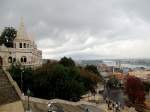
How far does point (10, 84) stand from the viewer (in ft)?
119

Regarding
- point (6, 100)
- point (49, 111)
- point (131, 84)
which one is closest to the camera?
point (49, 111)

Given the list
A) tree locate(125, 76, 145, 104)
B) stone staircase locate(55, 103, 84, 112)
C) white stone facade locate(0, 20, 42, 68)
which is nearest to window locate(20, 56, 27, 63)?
white stone facade locate(0, 20, 42, 68)

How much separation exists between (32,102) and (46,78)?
29.5 feet

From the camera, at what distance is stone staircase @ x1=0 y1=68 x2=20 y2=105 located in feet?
98.7

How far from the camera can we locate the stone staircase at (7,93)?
3008cm

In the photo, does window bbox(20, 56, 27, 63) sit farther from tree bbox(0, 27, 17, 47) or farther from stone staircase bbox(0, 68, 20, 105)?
stone staircase bbox(0, 68, 20, 105)

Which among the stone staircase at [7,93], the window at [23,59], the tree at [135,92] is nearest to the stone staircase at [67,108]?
the stone staircase at [7,93]

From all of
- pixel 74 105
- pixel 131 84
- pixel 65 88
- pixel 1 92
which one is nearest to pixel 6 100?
pixel 1 92

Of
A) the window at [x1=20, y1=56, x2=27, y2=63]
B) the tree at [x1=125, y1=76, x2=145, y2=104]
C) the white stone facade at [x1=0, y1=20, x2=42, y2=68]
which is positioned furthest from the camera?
the tree at [x1=125, y1=76, x2=145, y2=104]

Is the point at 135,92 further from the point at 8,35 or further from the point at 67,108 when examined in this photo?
the point at 67,108

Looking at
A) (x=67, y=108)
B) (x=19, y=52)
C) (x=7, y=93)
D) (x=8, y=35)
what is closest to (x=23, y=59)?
(x=19, y=52)

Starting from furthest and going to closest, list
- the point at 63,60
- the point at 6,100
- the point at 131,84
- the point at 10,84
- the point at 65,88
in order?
the point at 131,84, the point at 63,60, the point at 65,88, the point at 10,84, the point at 6,100

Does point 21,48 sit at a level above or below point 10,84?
above

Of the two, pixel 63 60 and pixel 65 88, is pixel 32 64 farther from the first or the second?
pixel 65 88
